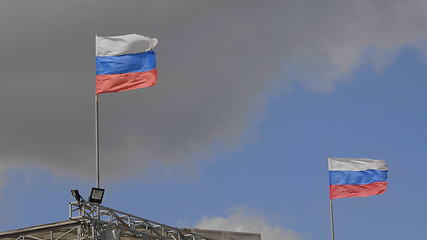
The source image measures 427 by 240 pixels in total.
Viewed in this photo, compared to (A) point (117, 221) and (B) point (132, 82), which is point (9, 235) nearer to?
(A) point (117, 221)

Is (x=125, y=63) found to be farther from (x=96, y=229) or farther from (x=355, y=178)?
(x=355, y=178)

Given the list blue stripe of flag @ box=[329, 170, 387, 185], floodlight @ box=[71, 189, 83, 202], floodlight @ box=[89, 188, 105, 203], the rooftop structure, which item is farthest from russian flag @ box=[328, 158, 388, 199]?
floodlight @ box=[71, 189, 83, 202]

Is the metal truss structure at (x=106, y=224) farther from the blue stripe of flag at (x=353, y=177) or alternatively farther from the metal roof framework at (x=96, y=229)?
the blue stripe of flag at (x=353, y=177)

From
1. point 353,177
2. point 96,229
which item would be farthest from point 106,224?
point 353,177

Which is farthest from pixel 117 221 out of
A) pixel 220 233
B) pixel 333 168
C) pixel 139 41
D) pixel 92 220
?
pixel 333 168

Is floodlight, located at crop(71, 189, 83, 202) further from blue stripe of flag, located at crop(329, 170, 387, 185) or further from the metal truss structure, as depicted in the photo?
A: blue stripe of flag, located at crop(329, 170, 387, 185)

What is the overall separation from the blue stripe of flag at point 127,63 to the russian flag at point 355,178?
14.2m

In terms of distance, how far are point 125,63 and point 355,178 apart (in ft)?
50.5

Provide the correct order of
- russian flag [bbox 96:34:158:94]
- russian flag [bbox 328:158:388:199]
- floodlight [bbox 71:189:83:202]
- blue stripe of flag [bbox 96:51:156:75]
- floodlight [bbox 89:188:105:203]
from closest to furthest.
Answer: floodlight [bbox 71:189:83:202]
floodlight [bbox 89:188:105:203]
russian flag [bbox 96:34:158:94]
blue stripe of flag [bbox 96:51:156:75]
russian flag [bbox 328:158:388:199]

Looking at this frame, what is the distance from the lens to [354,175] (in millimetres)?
48625

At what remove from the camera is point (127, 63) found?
124 ft

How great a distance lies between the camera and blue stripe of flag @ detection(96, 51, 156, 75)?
37.6 meters

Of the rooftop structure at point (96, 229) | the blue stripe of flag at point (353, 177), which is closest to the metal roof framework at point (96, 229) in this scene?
the rooftop structure at point (96, 229)

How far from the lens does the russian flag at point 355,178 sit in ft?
159
